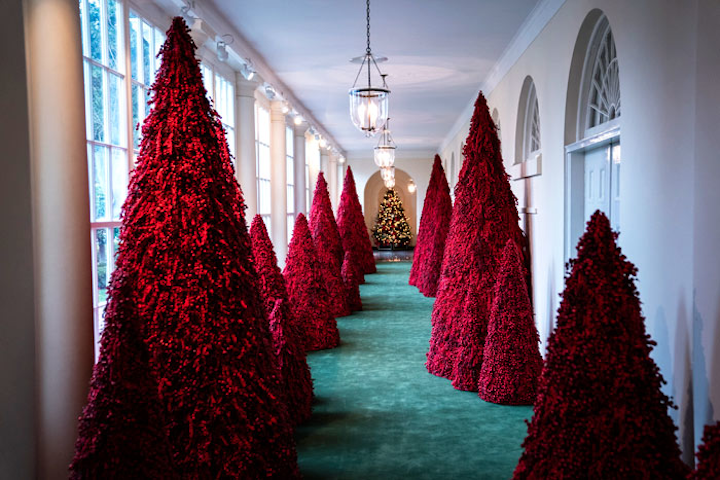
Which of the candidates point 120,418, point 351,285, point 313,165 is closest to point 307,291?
point 351,285

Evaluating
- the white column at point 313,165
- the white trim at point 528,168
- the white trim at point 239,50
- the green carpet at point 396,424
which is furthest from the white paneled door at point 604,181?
the white column at point 313,165

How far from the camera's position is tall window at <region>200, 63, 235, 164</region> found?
8.09 meters

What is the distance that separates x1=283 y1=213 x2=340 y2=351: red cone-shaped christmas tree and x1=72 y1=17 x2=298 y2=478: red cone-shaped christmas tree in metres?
3.75

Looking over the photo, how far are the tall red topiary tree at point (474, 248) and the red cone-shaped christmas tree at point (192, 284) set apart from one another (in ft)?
9.39

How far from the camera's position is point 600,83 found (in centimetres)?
514

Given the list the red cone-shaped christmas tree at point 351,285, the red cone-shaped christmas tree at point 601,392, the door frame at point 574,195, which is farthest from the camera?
the red cone-shaped christmas tree at point 351,285

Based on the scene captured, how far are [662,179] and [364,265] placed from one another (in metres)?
12.3

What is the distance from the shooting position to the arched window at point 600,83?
15.7ft

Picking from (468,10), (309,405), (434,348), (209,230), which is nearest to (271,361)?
(209,230)

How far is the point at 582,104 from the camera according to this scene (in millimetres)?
5422

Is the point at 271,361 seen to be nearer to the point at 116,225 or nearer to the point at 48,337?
the point at 48,337

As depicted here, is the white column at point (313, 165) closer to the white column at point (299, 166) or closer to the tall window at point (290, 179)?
the white column at point (299, 166)

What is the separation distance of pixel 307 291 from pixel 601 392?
191 inches

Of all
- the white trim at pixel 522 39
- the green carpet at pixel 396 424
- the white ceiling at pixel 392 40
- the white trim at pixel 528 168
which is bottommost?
the green carpet at pixel 396 424
